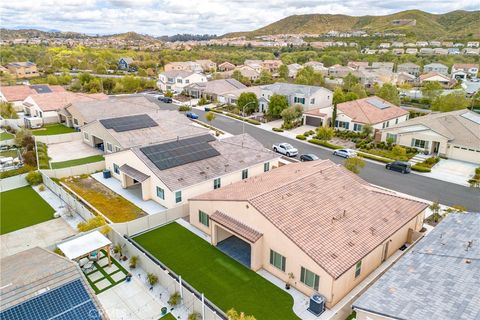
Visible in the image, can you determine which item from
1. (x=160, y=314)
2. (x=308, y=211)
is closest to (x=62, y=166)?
(x=160, y=314)

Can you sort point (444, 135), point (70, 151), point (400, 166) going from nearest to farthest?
point (400, 166) < point (444, 135) < point (70, 151)

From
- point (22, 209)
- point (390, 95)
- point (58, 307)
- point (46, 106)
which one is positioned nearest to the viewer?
point (58, 307)

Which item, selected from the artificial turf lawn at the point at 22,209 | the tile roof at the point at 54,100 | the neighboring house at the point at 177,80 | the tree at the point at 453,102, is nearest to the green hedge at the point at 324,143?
the tree at the point at 453,102

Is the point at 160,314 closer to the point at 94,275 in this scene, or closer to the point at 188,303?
the point at 188,303

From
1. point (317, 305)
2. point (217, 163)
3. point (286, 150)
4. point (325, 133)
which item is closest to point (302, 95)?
point (325, 133)

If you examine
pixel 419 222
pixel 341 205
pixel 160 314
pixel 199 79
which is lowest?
pixel 160 314

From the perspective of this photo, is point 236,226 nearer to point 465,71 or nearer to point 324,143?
point 324,143

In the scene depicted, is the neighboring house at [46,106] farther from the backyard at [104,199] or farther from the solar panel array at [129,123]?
the backyard at [104,199]
